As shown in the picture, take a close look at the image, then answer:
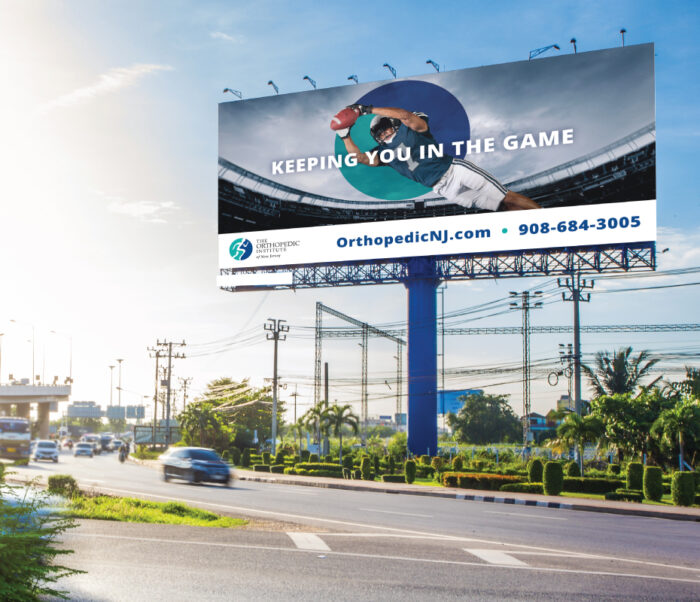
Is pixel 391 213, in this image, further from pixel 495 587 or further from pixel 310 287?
pixel 495 587

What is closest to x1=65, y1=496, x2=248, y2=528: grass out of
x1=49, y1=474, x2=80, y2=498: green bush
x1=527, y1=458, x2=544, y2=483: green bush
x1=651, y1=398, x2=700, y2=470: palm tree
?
x1=49, y1=474, x2=80, y2=498: green bush

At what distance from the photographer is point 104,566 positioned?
32.5ft

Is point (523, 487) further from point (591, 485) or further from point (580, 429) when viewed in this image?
point (580, 429)

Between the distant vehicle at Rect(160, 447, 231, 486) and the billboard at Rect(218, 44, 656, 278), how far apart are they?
49.5 feet

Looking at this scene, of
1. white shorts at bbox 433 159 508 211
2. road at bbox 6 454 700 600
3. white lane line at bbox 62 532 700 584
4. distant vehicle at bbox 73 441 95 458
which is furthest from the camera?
distant vehicle at bbox 73 441 95 458

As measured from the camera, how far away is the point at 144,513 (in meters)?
16.1

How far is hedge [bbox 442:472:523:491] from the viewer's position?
30438 millimetres

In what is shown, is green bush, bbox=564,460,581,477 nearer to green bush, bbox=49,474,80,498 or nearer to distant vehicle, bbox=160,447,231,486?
distant vehicle, bbox=160,447,231,486

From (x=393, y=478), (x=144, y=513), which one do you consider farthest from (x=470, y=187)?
(x=144, y=513)

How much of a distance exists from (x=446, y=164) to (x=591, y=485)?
17.6 metres

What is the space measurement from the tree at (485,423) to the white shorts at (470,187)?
68044mm

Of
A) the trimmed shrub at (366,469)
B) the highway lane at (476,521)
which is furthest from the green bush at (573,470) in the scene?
the highway lane at (476,521)

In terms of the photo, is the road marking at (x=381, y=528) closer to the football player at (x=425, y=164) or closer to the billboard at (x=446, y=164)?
the billboard at (x=446, y=164)

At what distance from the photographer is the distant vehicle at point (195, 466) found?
2886 cm
